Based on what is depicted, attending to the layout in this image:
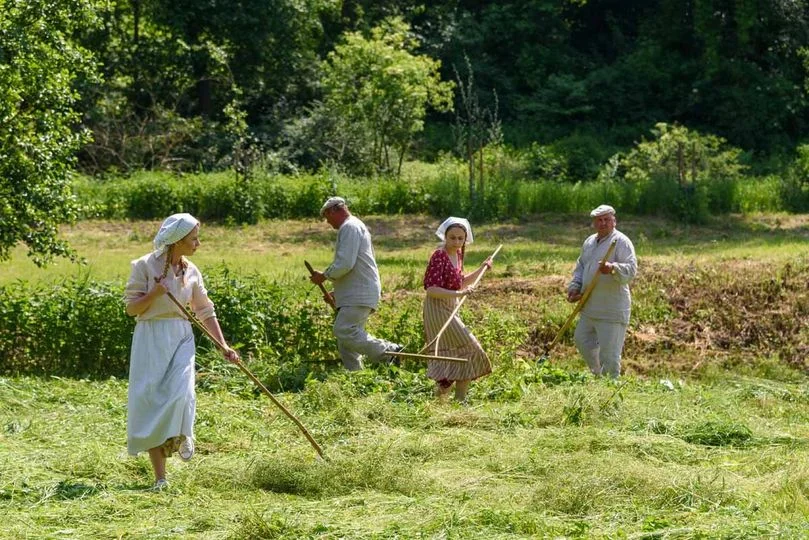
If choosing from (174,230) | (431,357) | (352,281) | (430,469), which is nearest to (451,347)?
(431,357)

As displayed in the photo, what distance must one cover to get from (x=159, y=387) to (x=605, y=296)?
4.64 m

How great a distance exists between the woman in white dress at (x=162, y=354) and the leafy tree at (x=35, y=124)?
5.26 m

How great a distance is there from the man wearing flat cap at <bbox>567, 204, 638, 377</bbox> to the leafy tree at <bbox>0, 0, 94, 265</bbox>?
5.15 meters

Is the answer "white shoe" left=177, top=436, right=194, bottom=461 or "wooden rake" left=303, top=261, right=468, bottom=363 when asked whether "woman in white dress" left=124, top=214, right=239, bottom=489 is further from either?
"wooden rake" left=303, top=261, right=468, bottom=363

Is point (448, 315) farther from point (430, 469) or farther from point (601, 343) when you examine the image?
point (430, 469)

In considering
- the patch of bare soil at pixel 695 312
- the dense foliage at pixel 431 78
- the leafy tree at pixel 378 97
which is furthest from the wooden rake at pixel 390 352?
the dense foliage at pixel 431 78

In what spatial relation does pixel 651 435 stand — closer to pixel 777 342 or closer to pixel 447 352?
pixel 447 352

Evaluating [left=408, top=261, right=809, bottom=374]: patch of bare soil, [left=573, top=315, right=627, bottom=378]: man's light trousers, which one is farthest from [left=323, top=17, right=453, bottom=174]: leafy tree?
[left=573, top=315, right=627, bottom=378]: man's light trousers

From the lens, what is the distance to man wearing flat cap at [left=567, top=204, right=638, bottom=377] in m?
11.3

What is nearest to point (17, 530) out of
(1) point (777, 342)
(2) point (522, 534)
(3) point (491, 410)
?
(2) point (522, 534)

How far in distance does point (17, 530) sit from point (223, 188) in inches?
632

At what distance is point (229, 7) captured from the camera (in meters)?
29.3

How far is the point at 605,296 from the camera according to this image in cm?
1140

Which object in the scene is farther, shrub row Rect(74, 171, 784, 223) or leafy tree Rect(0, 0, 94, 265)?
shrub row Rect(74, 171, 784, 223)
